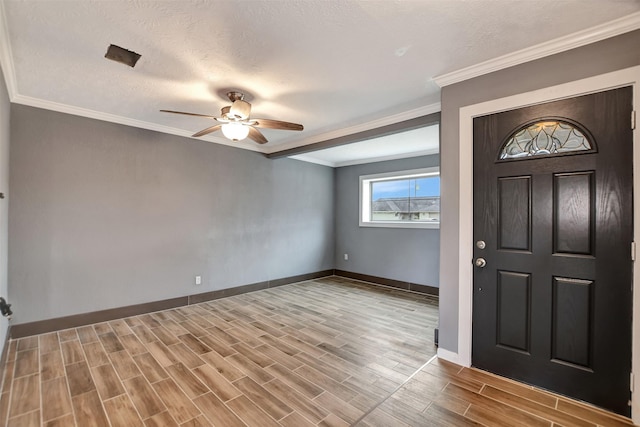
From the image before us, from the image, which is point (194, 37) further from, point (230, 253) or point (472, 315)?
point (230, 253)

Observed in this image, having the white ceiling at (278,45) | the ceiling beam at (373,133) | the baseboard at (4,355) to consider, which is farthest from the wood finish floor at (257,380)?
the white ceiling at (278,45)

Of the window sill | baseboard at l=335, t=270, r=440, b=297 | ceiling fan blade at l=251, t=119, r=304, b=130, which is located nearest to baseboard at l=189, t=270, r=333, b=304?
baseboard at l=335, t=270, r=440, b=297

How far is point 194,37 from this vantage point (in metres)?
1.95

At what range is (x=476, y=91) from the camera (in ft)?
7.91

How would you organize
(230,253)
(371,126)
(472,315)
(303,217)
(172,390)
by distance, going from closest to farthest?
(172,390)
(472,315)
(371,126)
(230,253)
(303,217)

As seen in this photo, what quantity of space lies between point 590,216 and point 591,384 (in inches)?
45.9

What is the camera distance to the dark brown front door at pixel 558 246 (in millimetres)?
1859

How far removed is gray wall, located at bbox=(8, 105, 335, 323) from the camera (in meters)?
3.03

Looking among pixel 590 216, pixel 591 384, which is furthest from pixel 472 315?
pixel 590 216

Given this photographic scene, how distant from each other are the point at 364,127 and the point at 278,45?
1.96 metres

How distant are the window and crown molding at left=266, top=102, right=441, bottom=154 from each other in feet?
6.12

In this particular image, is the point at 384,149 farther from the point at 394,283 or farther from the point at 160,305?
the point at 160,305

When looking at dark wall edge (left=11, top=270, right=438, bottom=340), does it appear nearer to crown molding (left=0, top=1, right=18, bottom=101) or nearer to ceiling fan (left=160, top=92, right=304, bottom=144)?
crown molding (left=0, top=1, right=18, bottom=101)

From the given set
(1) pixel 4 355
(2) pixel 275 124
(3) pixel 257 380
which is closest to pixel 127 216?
(1) pixel 4 355
